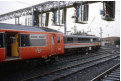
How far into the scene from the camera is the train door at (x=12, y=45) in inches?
411

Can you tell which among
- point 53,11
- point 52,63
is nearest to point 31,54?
point 52,63

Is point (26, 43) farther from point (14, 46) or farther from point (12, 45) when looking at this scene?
point (12, 45)

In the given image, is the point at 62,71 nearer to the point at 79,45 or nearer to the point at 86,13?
the point at 79,45

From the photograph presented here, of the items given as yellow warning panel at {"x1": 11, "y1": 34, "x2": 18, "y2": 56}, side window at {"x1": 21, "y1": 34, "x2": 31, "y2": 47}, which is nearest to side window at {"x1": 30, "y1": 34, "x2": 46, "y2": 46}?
side window at {"x1": 21, "y1": 34, "x2": 31, "y2": 47}

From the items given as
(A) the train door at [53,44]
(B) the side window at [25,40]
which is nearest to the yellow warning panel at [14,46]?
(B) the side window at [25,40]

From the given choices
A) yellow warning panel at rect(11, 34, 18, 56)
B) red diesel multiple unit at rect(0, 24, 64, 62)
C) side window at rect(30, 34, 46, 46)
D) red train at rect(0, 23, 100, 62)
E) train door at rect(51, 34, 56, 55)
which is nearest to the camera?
red diesel multiple unit at rect(0, 24, 64, 62)

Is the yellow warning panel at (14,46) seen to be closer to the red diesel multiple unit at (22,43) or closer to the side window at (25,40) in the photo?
the red diesel multiple unit at (22,43)

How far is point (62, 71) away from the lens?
1119cm

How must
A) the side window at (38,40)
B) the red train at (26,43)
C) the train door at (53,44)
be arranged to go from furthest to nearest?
the train door at (53,44) → the side window at (38,40) → the red train at (26,43)

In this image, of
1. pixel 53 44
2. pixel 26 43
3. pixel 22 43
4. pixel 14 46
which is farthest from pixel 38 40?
pixel 53 44

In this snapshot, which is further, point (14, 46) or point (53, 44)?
point (53, 44)

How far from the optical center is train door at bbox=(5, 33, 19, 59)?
10445mm

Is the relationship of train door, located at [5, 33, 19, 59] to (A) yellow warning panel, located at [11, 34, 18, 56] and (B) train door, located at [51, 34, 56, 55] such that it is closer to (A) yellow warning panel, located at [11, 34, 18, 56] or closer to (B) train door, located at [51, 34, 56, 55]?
(A) yellow warning panel, located at [11, 34, 18, 56]

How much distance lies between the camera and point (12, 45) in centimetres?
1070
